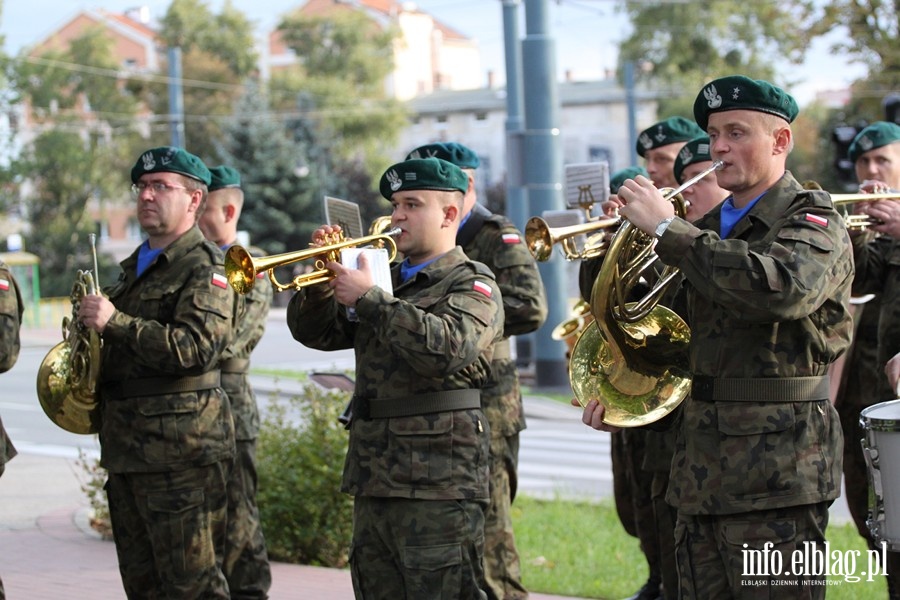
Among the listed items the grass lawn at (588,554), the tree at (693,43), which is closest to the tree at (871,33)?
the grass lawn at (588,554)

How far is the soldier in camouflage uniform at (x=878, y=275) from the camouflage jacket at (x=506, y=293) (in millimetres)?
1525

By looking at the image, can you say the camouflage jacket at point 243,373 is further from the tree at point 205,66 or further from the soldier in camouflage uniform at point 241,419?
the tree at point 205,66

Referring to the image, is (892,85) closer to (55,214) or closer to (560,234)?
(560,234)

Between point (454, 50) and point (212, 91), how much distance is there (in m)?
33.5

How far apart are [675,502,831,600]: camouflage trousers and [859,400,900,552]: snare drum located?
174mm

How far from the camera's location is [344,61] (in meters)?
66.6

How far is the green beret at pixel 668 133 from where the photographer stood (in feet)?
22.7

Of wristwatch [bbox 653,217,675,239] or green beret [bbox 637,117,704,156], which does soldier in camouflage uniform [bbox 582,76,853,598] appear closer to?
wristwatch [bbox 653,217,675,239]

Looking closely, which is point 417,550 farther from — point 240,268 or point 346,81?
point 346,81

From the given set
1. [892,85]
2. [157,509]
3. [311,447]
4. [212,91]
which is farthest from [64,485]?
[212,91]

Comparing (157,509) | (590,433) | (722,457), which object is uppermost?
(722,457)

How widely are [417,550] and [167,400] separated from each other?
150cm

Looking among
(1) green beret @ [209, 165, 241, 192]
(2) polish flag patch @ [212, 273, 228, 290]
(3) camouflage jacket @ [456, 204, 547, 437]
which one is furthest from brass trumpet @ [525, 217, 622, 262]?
(1) green beret @ [209, 165, 241, 192]

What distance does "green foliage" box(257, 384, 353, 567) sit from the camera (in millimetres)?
7871
